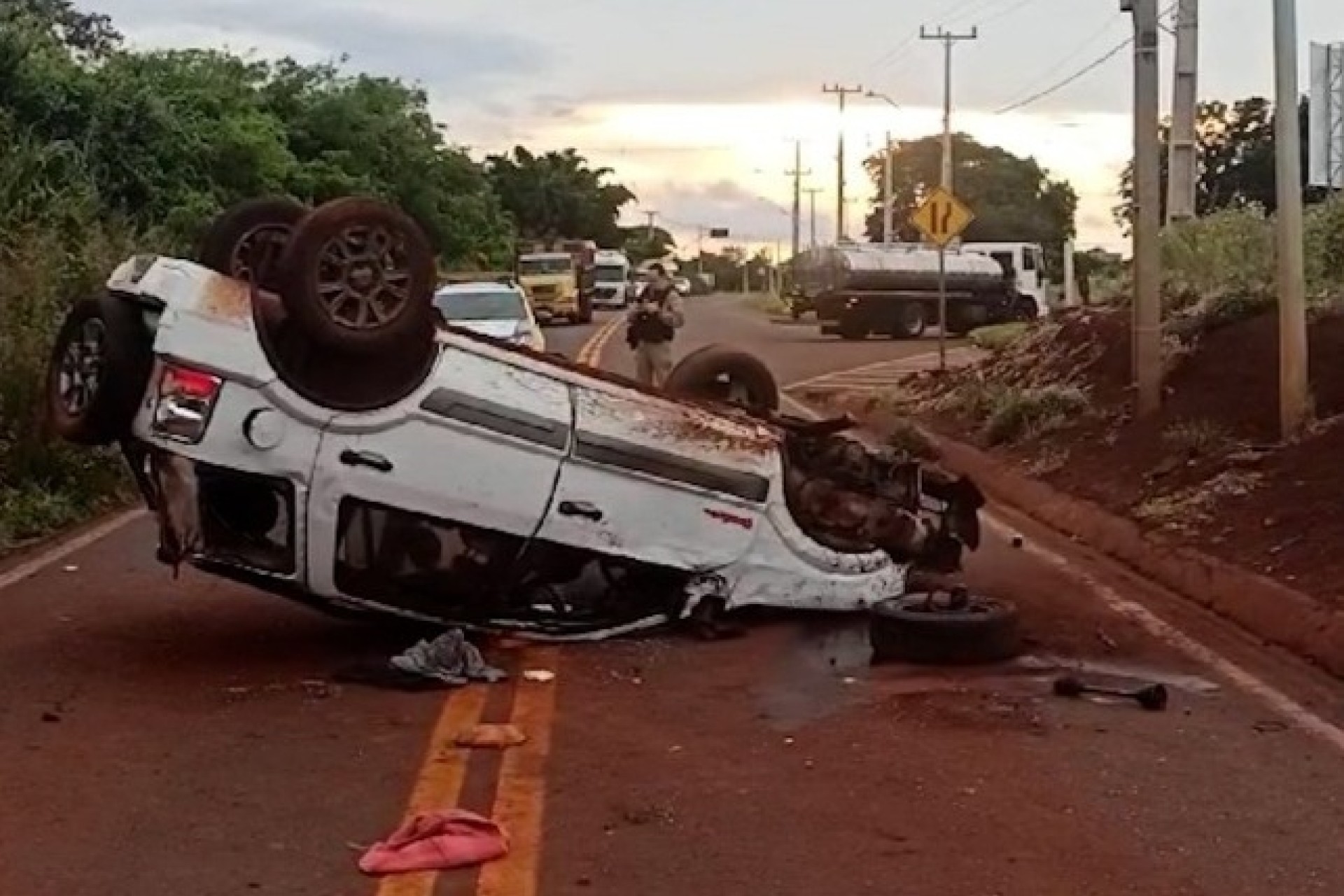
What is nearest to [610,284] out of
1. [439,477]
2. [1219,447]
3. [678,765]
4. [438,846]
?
[1219,447]

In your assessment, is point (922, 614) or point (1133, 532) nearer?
point (922, 614)

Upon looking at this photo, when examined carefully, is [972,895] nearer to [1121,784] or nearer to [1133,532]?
[1121,784]

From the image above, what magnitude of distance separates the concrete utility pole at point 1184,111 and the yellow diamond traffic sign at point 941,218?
307 centimetres

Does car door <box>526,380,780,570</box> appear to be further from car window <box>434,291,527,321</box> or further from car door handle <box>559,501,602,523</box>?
car window <box>434,291,527,321</box>

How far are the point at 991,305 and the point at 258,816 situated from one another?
164ft

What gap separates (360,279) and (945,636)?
3.14 metres

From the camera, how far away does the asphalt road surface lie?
21.2 ft

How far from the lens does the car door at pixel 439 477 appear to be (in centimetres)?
962

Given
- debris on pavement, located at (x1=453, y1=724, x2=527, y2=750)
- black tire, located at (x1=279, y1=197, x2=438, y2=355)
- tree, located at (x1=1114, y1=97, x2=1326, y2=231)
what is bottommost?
debris on pavement, located at (x1=453, y1=724, x2=527, y2=750)

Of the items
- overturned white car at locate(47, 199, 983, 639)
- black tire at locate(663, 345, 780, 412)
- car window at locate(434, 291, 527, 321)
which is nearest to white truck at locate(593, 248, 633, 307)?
car window at locate(434, 291, 527, 321)

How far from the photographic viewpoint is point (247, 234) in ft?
34.6

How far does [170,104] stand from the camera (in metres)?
41.7

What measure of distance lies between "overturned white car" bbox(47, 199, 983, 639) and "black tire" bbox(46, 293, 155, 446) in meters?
0.01

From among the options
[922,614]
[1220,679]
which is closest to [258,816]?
[922,614]
